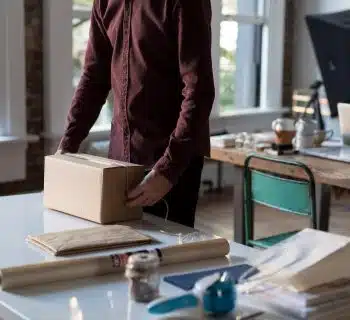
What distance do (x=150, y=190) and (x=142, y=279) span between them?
0.52 meters

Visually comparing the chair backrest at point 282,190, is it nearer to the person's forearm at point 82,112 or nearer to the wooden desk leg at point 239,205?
the wooden desk leg at point 239,205

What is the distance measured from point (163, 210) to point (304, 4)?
4.33m

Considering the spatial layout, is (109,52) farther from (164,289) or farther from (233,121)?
(233,121)

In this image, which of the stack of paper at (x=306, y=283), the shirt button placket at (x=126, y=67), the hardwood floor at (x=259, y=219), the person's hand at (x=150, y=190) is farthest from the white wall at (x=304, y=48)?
the stack of paper at (x=306, y=283)

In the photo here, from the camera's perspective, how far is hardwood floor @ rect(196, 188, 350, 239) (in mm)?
4527

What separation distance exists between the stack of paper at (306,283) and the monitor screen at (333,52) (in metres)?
2.13

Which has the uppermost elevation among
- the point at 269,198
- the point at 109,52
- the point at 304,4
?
the point at 304,4

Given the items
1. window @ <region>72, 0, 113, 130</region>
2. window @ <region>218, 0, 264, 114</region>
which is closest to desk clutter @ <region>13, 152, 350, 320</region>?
window @ <region>72, 0, 113, 130</region>

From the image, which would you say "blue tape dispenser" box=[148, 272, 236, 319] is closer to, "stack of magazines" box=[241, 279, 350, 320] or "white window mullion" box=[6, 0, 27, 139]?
"stack of magazines" box=[241, 279, 350, 320]

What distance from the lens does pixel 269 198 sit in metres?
2.80

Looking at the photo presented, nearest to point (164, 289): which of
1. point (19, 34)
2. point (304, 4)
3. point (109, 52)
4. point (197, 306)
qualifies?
point (197, 306)

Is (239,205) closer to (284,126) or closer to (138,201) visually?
(284,126)

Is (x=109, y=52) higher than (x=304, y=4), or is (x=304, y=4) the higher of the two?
(x=304, y=4)

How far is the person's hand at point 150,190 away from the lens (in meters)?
1.79
